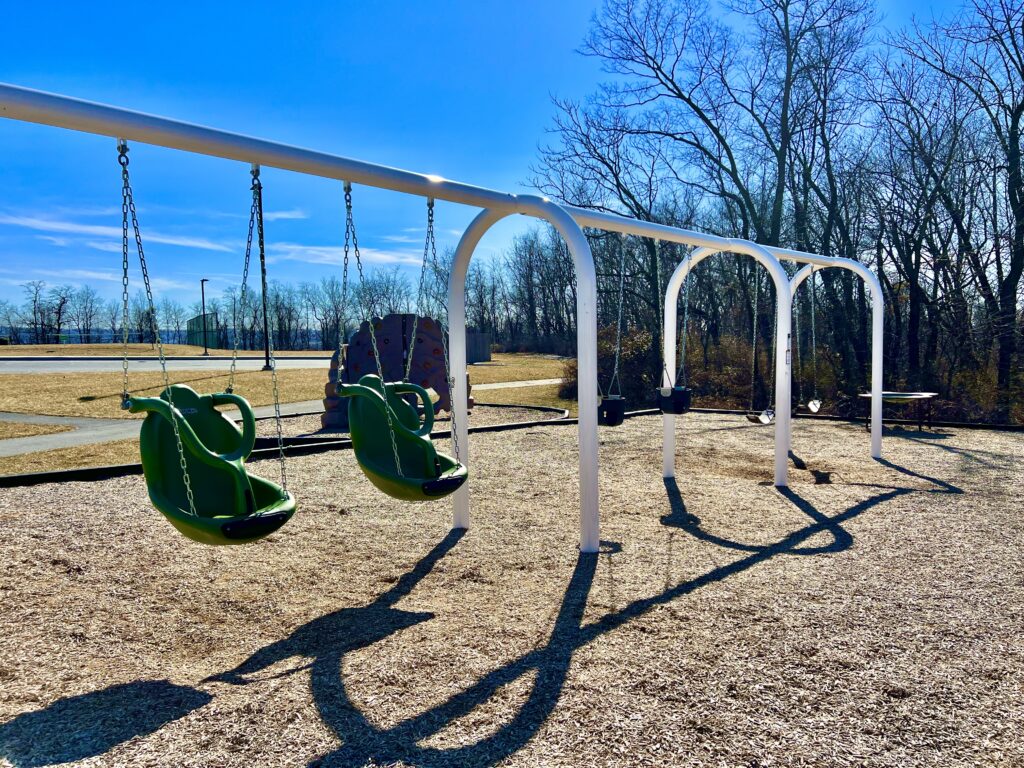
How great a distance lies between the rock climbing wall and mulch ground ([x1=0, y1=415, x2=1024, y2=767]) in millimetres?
4890

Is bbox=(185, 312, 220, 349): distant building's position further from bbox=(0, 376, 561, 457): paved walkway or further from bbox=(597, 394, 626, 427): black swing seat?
bbox=(597, 394, 626, 427): black swing seat

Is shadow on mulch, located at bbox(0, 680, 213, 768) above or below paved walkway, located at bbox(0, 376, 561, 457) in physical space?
below

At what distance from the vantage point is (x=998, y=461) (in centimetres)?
804

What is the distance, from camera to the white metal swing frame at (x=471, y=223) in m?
3.02

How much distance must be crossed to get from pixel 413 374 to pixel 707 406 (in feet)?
22.0

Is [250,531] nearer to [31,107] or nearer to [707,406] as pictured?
[31,107]

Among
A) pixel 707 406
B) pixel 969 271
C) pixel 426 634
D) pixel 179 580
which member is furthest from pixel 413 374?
pixel 969 271

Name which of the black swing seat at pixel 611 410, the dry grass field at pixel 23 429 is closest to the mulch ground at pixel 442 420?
the dry grass field at pixel 23 429

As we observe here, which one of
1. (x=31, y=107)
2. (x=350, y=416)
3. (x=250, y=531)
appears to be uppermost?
(x=31, y=107)

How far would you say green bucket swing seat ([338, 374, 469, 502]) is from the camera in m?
3.83

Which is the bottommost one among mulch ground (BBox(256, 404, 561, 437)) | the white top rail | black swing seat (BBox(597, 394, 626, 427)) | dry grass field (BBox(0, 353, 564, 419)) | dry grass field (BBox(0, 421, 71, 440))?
mulch ground (BBox(256, 404, 561, 437))

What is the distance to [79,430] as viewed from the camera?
11023 millimetres

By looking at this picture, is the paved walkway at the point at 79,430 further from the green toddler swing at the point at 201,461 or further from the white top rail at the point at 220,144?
the white top rail at the point at 220,144

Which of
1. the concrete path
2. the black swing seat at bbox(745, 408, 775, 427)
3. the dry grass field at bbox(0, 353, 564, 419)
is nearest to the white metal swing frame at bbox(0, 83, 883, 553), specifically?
the black swing seat at bbox(745, 408, 775, 427)
